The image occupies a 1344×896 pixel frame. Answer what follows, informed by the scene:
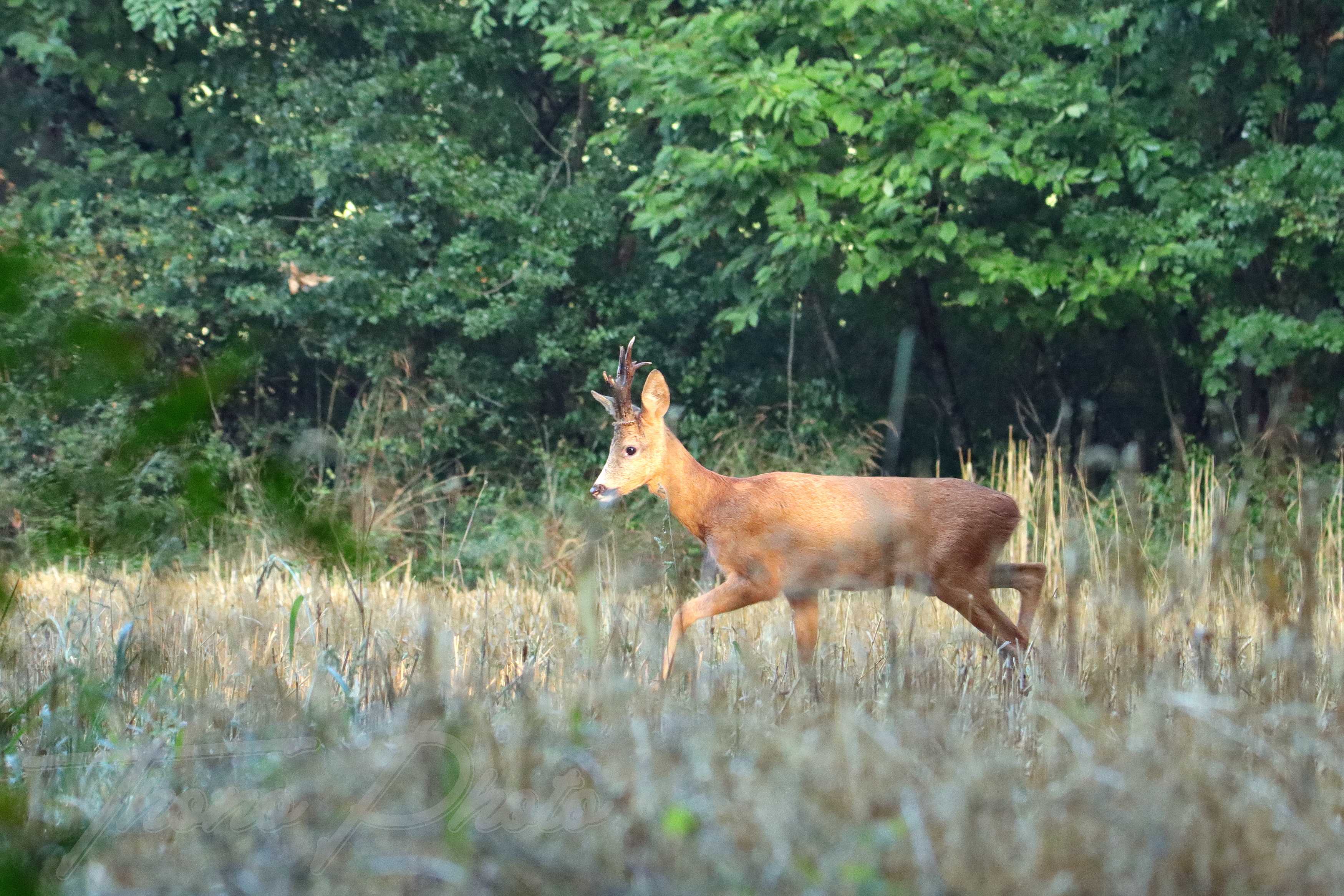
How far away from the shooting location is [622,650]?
363 cm

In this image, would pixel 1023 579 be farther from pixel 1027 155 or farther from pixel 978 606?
pixel 1027 155

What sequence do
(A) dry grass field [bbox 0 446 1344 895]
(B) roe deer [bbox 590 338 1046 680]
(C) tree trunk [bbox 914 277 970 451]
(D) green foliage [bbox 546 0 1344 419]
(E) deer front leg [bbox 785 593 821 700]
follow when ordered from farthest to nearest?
1. (C) tree trunk [bbox 914 277 970 451]
2. (D) green foliage [bbox 546 0 1344 419]
3. (B) roe deer [bbox 590 338 1046 680]
4. (E) deer front leg [bbox 785 593 821 700]
5. (A) dry grass field [bbox 0 446 1344 895]

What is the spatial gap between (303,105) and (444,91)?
1.43 m

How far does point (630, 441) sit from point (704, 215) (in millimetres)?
6836

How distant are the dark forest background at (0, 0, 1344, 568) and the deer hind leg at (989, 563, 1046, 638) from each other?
3.20 m

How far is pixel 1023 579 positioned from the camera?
6125mm

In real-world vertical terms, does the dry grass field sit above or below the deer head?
below

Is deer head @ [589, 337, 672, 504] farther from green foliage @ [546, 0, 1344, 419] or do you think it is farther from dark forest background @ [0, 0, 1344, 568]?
green foliage @ [546, 0, 1344, 419]

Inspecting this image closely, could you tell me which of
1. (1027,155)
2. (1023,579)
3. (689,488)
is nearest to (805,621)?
(689,488)

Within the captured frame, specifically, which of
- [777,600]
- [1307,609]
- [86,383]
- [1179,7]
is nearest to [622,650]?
[1307,609]

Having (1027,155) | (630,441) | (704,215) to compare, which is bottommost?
(630,441)

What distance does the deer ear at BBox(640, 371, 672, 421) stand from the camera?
634cm

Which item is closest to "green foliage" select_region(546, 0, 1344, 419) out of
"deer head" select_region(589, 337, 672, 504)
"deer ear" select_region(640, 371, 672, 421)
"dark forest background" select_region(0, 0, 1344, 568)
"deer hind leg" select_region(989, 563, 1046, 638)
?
"dark forest background" select_region(0, 0, 1344, 568)

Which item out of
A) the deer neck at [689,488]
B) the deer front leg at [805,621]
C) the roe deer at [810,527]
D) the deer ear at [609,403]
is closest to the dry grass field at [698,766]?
the deer front leg at [805,621]
